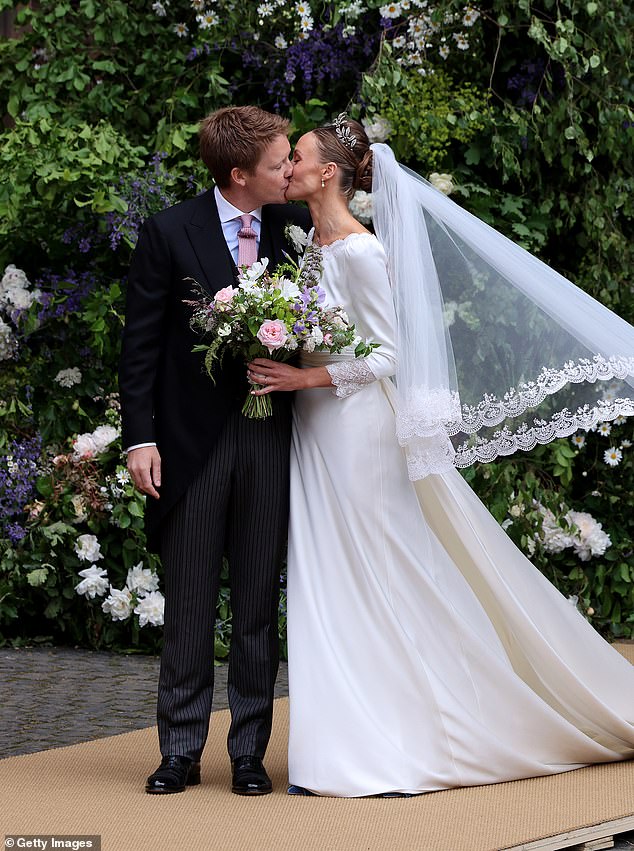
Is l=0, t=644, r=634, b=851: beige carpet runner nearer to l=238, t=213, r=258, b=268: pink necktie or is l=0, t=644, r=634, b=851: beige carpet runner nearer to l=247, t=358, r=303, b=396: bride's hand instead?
l=247, t=358, r=303, b=396: bride's hand

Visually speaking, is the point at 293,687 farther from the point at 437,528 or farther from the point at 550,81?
the point at 550,81

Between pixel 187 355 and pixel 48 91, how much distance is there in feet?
12.0

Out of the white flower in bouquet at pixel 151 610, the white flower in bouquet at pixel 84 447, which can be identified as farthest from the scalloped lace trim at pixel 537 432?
the white flower in bouquet at pixel 84 447

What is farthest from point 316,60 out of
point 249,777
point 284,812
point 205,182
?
point 284,812

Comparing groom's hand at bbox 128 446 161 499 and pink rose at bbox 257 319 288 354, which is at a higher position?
pink rose at bbox 257 319 288 354

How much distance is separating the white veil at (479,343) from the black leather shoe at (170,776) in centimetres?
107

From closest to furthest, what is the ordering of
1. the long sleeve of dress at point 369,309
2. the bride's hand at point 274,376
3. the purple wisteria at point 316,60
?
the bride's hand at point 274,376 → the long sleeve of dress at point 369,309 → the purple wisteria at point 316,60

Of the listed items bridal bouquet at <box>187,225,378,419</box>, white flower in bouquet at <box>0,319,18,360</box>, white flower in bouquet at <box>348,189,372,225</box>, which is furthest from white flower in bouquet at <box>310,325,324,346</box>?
white flower in bouquet at <box>0,319,18,360</box>

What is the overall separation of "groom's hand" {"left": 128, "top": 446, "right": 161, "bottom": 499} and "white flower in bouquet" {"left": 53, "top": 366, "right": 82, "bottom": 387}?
2.90 m

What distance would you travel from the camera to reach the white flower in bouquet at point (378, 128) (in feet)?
20.8

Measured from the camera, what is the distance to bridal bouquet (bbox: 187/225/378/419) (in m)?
3.53

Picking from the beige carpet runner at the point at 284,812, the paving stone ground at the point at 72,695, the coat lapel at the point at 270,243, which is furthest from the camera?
the paving stone ground at the point at 72,695

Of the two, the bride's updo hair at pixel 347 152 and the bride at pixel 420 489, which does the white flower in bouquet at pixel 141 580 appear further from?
the bride's updo hair at pixel 347 152

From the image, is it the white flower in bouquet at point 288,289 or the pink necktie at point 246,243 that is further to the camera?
the pink necktie at point 246,243
